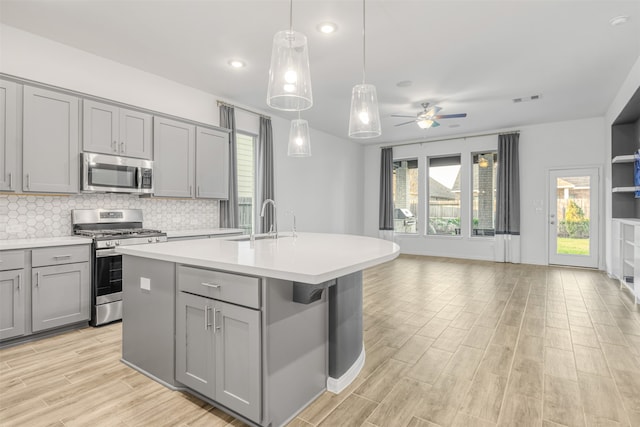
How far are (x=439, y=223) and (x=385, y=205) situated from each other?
1.43 metres

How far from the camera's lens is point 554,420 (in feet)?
6.19

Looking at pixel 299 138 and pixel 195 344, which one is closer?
pixel 195 344

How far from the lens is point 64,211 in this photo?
3604 mm

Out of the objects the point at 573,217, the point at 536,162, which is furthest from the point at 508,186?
the point at 573,217

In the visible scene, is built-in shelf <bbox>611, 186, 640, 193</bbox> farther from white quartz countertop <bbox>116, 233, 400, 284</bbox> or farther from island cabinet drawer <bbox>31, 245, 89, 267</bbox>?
island cabinet drawer <bbox>31, 245, 89, 267</bbox>

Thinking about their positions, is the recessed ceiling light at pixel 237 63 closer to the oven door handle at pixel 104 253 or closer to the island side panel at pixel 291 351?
the oven door handle at pixel 104 253

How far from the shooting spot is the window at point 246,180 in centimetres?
566

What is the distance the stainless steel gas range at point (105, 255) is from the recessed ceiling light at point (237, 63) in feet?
7.25

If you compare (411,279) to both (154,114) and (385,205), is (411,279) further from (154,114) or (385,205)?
(154,114)

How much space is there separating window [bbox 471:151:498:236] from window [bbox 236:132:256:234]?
5249mm

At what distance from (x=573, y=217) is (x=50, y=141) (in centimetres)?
851

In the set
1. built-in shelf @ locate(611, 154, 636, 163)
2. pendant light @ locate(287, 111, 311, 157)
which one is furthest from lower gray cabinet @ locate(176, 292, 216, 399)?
built-in shelf @ locate(611, 154, 636, 163)

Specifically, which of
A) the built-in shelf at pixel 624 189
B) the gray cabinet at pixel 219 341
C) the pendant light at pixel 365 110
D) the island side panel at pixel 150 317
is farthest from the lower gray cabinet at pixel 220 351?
the built-in shelf at pixel 624 189

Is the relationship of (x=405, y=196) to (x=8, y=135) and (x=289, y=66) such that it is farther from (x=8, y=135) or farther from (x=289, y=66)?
(x=8, y=135)
